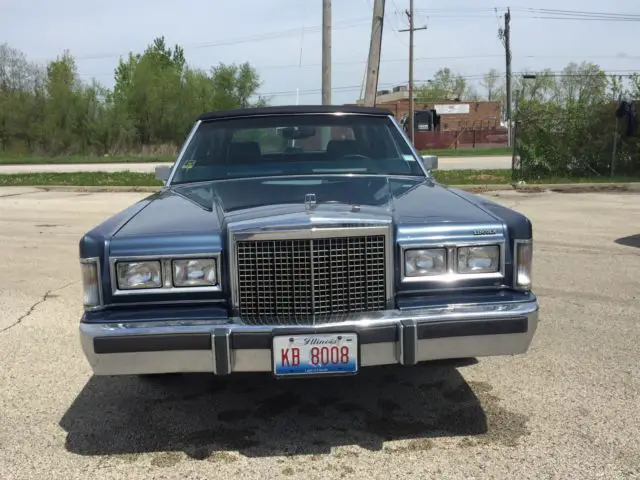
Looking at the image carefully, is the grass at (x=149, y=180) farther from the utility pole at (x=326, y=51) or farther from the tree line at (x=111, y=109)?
the tree line at (x=111, y=109)

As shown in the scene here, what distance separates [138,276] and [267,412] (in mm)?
1059

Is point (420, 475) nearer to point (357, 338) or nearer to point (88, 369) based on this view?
point (357, 338)

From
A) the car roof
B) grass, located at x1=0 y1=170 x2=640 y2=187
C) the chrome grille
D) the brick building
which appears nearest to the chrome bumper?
the chrome grille

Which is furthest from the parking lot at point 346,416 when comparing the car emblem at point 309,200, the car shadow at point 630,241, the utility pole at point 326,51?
the utility pole at point 326,51

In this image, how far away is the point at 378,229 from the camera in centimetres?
285

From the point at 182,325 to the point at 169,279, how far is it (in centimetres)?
24

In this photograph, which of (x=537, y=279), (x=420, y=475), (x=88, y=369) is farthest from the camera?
(x=537, y=279)

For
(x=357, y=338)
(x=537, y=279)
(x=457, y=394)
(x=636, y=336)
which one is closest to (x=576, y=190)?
(x=537, y=279)

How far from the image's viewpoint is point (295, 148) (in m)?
4.44

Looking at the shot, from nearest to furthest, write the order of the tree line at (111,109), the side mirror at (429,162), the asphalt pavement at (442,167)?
the side mirror at (429,162) < the asphalt pavement at (442,167) < the tree line at (111,109)

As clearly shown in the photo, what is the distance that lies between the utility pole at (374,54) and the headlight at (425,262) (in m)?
11.9

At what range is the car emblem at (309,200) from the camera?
302cm

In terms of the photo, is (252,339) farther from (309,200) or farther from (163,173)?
(163,173)

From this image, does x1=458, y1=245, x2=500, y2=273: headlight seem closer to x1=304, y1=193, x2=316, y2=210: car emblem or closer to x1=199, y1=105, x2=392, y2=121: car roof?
x1=304, y1=193, x2=316, y2=210: car emblem
